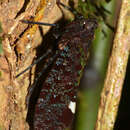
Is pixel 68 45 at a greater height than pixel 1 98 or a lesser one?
greater

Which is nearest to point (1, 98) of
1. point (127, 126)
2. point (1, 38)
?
point (1, 38)

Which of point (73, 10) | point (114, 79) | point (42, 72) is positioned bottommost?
point (42, 72)

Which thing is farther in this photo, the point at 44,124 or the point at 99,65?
the point at 99,65

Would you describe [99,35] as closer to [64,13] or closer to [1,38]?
[64,13]

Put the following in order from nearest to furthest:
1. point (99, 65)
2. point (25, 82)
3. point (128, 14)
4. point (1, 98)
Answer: point (128, 14), point (1, 98), point (25, 82), point (99, 65)

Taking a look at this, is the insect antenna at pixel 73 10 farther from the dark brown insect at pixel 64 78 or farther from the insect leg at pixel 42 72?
the insect leg at pixel 42 72

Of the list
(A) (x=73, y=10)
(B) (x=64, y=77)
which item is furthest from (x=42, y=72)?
(A) (x=73, y=10)

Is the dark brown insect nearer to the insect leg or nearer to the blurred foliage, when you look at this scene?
the insect leg

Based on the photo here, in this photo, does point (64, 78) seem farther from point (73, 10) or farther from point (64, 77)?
point (73, 10)
